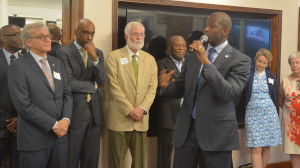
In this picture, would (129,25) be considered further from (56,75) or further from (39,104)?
(39,104)

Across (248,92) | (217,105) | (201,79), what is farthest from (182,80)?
(248,92)

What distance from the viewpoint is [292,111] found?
3.79 metres

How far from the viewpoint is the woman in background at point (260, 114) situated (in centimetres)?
361

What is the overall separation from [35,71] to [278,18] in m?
3.51

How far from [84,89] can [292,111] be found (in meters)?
2.65

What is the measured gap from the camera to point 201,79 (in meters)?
2.10

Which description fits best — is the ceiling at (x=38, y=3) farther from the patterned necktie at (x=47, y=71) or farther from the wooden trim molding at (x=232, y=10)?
the patterned necktie at (x=47, y=71)

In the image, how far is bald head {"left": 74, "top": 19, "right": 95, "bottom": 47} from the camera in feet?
9.39

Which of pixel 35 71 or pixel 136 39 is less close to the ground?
pixel 136 39

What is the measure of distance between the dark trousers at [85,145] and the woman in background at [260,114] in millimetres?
1865

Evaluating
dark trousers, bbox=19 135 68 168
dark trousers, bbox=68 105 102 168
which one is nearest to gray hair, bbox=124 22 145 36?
dark trousers, bbox=68 105 102 168

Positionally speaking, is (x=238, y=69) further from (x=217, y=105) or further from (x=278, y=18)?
(x=278, y=18)

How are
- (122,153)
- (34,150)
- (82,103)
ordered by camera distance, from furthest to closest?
(122,153) < (82,103) < (34,150)

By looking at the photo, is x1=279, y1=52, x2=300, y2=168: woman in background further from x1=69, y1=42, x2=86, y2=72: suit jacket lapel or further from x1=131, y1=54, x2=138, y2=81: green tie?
x1=69, y1=42, x2=86, y2=72: suit jacket lapel
